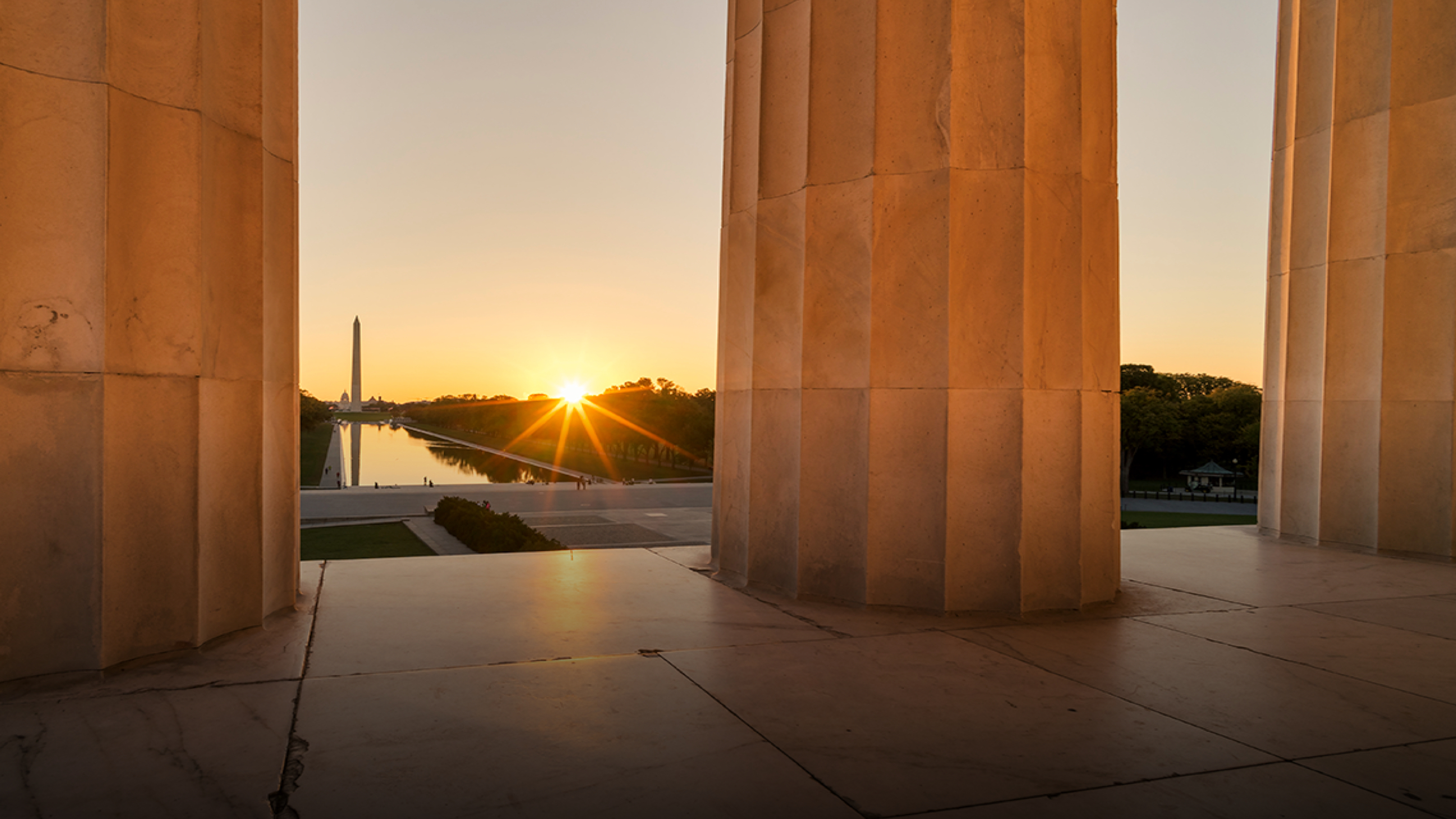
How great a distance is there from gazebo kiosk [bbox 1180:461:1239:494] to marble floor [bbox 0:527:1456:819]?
8682 cm

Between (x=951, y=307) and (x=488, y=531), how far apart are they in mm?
33064

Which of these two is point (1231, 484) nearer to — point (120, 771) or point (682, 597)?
point (682, 597)

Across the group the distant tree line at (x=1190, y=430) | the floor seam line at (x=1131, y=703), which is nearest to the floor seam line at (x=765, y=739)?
the floor seam line at (x=1131, y=703)

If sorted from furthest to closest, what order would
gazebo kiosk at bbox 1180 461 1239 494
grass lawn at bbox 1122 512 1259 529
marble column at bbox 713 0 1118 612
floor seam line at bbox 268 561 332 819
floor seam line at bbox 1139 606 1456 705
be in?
gazebo kiosk at bbox 1180 461 1239 494, grass lawn at bbox 1122 512 1259 529, marble column at bbox 713 0 1118 612, floor seam line at bbox 1139 606 1456 705, floor seam line at bbox 268 561 332 819

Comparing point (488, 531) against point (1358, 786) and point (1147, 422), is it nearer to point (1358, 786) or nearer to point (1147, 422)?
point (1358, 786)

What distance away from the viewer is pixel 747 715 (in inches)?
248

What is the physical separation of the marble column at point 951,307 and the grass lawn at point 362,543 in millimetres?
28876

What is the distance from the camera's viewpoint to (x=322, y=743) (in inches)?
222

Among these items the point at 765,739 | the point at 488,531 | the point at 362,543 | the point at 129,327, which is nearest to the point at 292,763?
the point at 765,739

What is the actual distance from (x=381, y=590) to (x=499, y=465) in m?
144

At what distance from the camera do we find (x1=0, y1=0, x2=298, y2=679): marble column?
276 inches

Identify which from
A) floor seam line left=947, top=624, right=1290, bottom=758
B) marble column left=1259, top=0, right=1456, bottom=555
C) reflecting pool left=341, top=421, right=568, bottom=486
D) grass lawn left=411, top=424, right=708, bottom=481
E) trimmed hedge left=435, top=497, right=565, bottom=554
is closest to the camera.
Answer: floor seam line left=947, top=624, right=1290, bottom=758

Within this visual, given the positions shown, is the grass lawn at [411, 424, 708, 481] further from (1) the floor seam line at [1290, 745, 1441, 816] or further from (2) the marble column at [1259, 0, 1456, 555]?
(1) the floor seam line at [1290, 745, 1441, 816]

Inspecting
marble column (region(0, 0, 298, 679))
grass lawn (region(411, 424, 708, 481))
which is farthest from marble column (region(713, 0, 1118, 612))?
grass lawn (region(411, 424, 708, 481))
